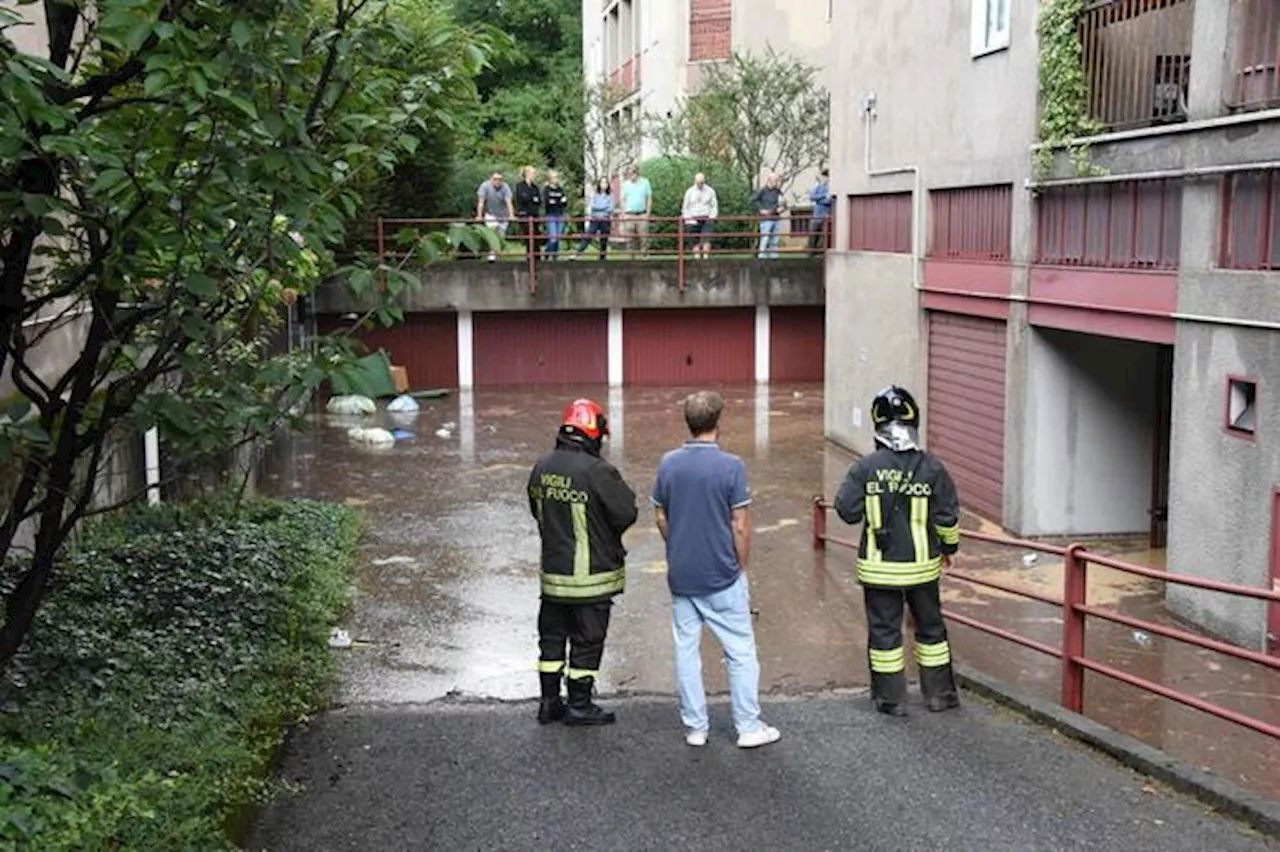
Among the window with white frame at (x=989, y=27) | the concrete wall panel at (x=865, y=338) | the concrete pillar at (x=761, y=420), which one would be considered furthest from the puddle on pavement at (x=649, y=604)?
the window with white frame at (x=989, y=27)

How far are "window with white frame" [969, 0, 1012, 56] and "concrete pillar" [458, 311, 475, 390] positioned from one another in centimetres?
1428

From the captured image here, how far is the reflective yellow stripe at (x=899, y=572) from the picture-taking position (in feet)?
22.4

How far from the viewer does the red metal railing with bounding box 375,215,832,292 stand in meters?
26.2

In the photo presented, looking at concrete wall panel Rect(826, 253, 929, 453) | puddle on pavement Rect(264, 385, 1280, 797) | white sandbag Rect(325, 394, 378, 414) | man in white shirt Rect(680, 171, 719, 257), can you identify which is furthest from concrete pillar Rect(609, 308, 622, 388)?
puddle on pavement Rect(264, 385, 1280, 797)

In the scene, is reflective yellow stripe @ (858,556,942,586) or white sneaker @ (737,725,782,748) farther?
reflective yellow stripe @ (858,556,942,586)

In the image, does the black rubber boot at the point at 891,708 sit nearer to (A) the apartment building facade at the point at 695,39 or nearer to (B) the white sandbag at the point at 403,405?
(B) the white sandbag at the point at 403,405

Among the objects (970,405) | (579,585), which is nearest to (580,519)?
(579,585)

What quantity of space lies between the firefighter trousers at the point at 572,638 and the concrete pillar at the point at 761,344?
2130 cm

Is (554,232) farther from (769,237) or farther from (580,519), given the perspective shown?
(580,519)

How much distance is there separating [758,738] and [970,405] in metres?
9.49

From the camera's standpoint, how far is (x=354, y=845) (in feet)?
17.1

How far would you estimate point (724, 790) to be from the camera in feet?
19.1

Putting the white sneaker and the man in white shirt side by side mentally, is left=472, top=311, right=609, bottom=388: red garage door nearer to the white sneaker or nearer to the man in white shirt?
the man in white shirt

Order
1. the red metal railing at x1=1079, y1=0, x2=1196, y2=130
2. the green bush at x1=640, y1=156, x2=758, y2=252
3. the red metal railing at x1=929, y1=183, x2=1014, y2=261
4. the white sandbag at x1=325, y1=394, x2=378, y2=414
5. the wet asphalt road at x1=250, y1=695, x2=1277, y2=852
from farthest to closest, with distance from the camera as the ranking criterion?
the green bush at x1=640, y1=156, x2=758, y2=252
the white sandbag at x1=325, y1=394, x2=378, y2=414
the red metal railing at x1=929, y1=183, x2=1014, y2=261
the red metal railing at x1=1079, y1=0, x2=1196, y2=130
the wet asphalt road at x1=250, y1=695, x2=1277, y2=852
